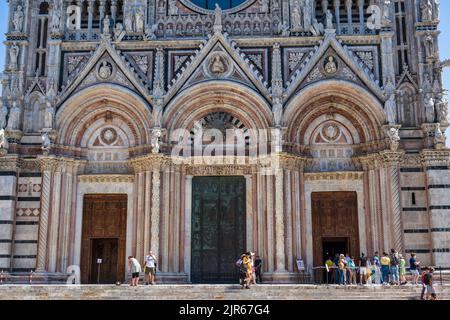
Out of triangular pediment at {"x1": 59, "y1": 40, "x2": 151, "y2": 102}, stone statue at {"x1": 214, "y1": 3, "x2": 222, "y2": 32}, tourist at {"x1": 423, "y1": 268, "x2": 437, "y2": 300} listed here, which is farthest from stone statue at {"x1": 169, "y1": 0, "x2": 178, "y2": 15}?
tourist at {"x1": 423, "y1": 268, "x2": 437, "y2": 300}

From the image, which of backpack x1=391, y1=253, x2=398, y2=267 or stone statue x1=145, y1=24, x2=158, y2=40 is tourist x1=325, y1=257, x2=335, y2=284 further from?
stone statue x1=145, y1=24, x2=158, y2=40

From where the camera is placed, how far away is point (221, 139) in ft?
87.2

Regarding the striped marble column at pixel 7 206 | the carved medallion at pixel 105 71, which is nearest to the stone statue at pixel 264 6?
the carved medallion at pixel 105 71

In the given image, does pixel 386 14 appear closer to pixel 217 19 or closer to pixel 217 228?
pixel 217 19

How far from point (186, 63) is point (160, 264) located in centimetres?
867

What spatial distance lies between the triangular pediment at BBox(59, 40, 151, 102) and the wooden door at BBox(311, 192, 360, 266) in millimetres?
8816

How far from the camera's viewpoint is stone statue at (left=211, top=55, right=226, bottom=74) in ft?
85.9

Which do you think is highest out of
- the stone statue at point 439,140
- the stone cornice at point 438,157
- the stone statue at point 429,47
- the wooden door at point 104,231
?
the stone statue at point 429,47

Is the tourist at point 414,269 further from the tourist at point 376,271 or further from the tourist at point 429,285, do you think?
the tourist at point 429,285

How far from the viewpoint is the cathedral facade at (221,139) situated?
24.9 m

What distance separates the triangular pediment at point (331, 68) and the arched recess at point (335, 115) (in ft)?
1.26

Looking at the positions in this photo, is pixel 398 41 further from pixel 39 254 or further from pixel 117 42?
pixel 39 254

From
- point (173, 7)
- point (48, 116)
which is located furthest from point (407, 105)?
point (48, 116)

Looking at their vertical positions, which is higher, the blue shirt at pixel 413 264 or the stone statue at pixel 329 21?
the stone statue at pixel 329 21
